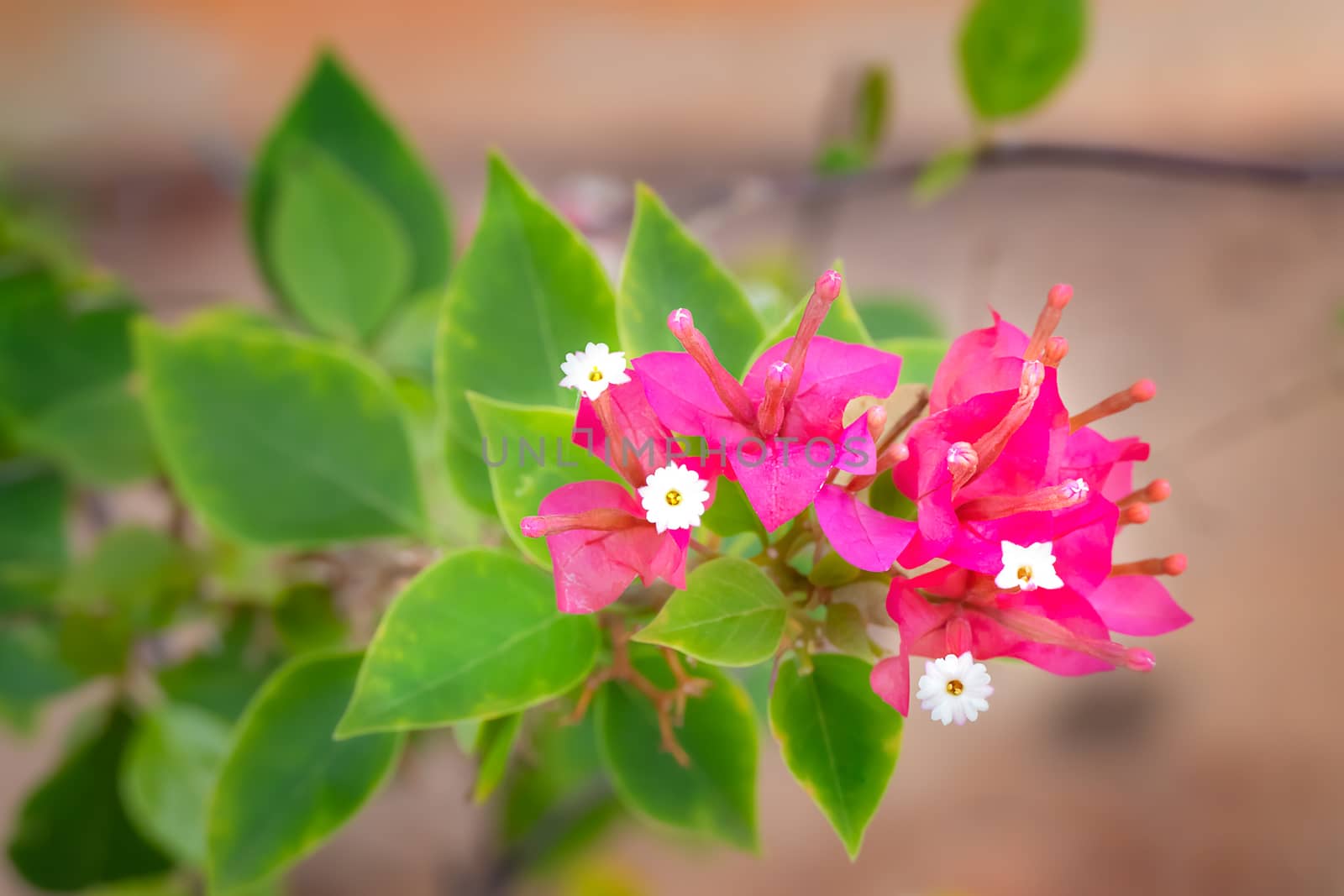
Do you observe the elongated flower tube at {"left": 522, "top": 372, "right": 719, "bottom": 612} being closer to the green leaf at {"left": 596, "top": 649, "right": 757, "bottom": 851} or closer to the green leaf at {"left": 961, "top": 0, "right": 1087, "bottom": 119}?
the green leaf at {"left": 596, "top": 649, "right": 757, "bottom": 851}

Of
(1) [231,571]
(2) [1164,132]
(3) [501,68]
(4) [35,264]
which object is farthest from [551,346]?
(2) [1164,132]

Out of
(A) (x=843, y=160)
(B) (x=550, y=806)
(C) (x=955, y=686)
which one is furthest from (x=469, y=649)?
(B) (x=550, y=806)

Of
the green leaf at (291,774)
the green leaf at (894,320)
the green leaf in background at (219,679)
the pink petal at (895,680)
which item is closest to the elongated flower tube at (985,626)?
the pink petal at (895,680)

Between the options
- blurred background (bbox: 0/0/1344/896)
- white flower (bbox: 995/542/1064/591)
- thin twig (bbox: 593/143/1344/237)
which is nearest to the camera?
white flower (bbox: 995/542/1064/591)

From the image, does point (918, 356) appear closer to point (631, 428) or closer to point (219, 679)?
point (631, 428)

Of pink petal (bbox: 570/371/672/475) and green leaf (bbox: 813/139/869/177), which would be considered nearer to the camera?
pink petal (bbox: 570/371/672/475)

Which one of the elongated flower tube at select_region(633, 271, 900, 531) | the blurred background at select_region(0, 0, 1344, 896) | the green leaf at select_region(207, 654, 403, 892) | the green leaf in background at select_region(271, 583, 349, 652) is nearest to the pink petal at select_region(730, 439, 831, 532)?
the elongated flower tube at select_region(633, 271, 900, 531)
